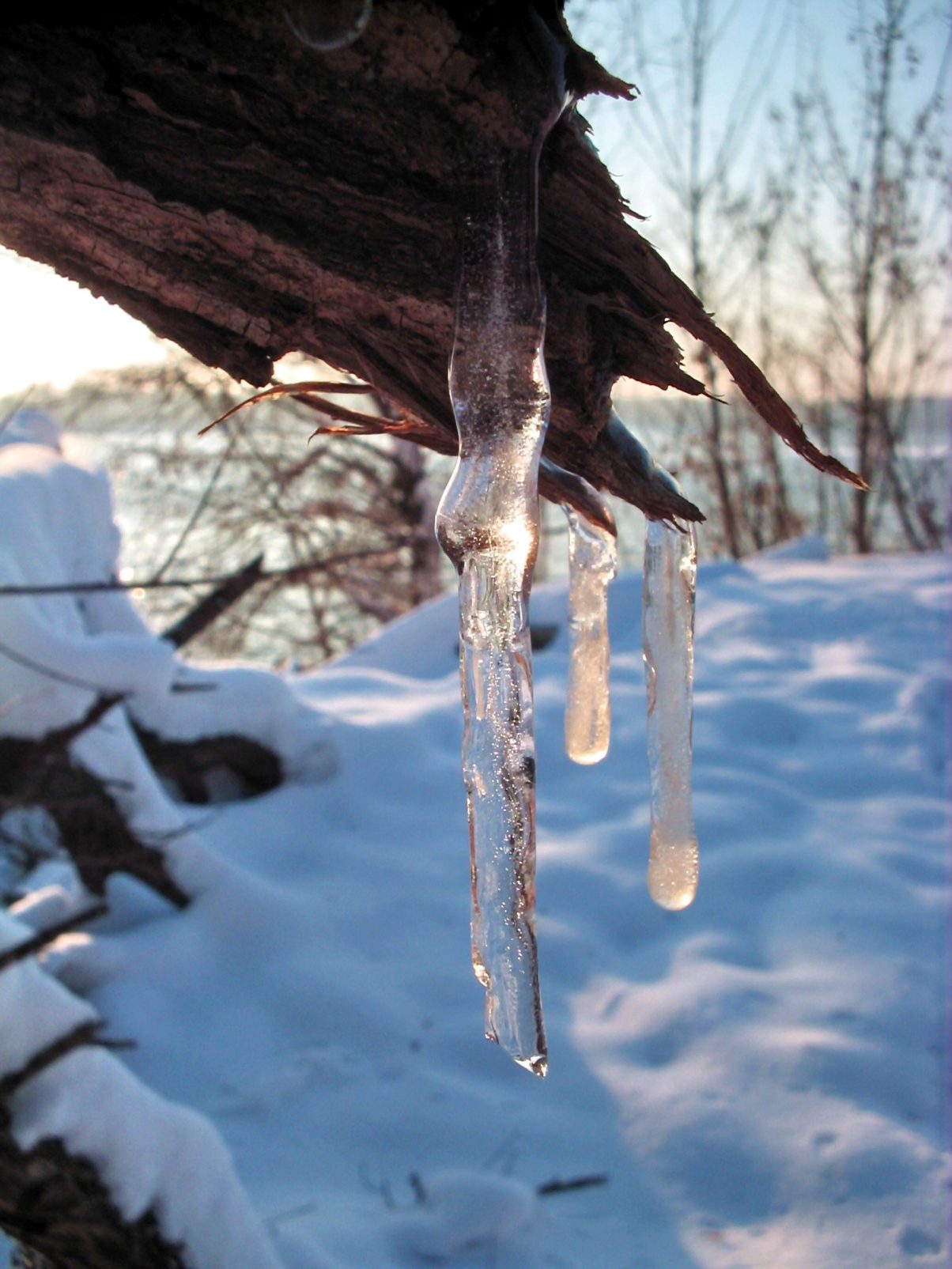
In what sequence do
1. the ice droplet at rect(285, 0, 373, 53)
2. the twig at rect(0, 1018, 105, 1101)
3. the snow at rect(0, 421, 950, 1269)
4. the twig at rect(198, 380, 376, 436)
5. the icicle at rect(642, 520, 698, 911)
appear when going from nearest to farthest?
the ice droplet at rect(285, 0, 373, 53), the twig at rect(198, 380, 376, 436), the icicle at rect(642, 520, 698, 911), the twig at rect(0, 1018, 105, 1101), the snow at rect(0, 421, 950, 1269)

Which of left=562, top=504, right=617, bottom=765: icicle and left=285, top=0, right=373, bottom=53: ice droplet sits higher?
left=285, top=0, right=373, bottom=53: ice droplet

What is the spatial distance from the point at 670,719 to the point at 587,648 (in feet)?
0.49

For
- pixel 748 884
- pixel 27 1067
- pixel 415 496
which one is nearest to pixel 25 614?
pixel 27 1067

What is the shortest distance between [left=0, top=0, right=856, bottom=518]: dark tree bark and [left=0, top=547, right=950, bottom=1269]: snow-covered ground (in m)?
1.80

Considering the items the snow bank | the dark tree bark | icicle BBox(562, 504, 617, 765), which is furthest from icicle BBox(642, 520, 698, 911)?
the snow bank

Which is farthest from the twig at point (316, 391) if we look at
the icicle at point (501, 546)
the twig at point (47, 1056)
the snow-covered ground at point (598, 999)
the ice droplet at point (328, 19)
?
the snow-covered ground at point (598, 999)

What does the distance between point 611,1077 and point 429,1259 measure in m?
0.77

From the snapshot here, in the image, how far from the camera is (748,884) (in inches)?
145

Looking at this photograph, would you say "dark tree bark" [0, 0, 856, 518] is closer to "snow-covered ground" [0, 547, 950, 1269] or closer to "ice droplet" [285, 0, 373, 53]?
"ice droplet" [285, 0, 373, 53]

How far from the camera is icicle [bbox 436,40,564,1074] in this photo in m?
0.85

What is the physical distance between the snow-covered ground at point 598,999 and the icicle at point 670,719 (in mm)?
1315

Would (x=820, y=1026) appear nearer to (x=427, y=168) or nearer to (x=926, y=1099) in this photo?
(x=926, y=1099)

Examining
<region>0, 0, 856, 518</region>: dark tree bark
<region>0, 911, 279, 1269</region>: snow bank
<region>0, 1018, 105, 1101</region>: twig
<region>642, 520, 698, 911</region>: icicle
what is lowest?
<region>0, 911, 279, 1269</region>: snow bank

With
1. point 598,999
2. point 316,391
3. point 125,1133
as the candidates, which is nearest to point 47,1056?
point 125,1133
